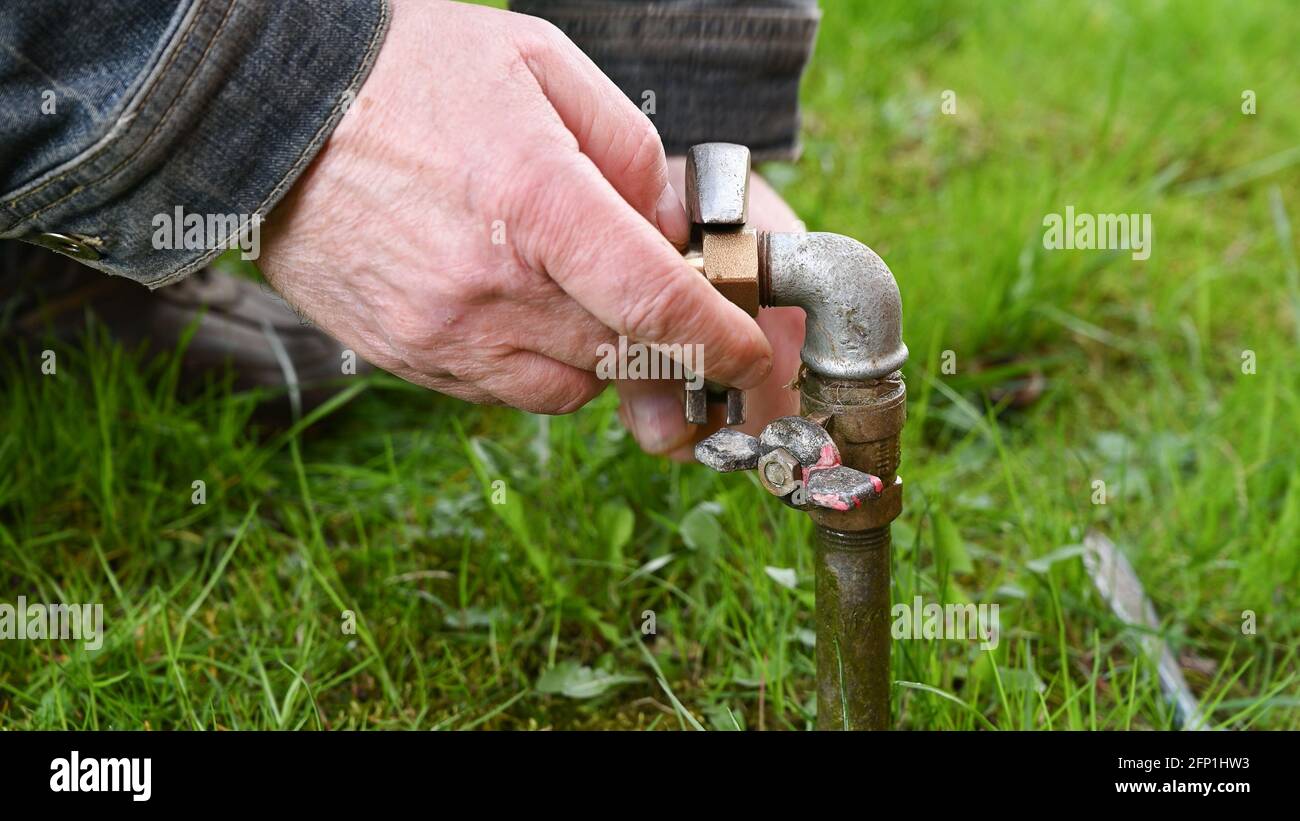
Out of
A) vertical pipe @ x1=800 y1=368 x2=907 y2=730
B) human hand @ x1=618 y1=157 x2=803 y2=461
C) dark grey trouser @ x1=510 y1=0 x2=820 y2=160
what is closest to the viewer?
vertical pipe @ x1=800 y1=368 x2=907 y2=730

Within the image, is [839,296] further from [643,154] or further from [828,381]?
[643,154]

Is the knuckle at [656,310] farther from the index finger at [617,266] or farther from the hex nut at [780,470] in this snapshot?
the hex nut at [780,470]

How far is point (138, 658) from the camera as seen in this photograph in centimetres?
141

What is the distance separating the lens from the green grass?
146 centimetres

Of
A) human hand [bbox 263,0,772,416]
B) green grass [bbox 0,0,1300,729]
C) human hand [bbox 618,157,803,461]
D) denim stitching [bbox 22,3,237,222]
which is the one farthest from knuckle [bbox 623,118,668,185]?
green grass [bbox 0,0,1300,729]

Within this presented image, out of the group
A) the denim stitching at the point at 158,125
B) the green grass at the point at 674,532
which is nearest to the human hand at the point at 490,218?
the denim stitching at the point at 158,125

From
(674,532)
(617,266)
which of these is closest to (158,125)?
(617,266)

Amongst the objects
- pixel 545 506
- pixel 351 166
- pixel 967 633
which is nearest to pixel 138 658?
pixel 545 506

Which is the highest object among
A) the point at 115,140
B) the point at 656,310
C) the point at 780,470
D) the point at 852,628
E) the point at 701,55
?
the point at 701,55

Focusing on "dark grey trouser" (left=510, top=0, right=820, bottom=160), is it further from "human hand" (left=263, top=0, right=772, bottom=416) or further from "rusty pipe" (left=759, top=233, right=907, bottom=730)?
"rusty pipe" (left=759, top=233, right=907, bottom=730)

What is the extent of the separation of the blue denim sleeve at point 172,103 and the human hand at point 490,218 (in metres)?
0.04

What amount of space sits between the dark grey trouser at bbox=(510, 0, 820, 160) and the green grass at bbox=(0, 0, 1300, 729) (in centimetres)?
46

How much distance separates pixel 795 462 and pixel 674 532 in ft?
1.91

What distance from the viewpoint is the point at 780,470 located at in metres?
1.12
